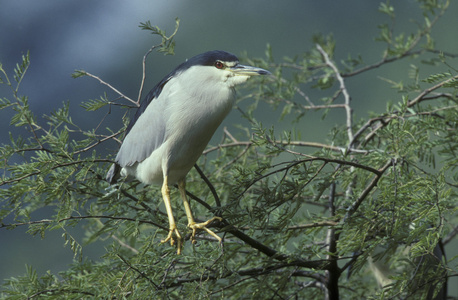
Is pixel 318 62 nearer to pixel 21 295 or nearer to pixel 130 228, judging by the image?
pixel 130 228

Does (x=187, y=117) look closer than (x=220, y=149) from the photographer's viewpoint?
Yes

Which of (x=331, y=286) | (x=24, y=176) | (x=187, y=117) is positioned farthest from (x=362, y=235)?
(x=24, y=176)

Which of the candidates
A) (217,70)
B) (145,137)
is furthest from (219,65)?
(145,137)

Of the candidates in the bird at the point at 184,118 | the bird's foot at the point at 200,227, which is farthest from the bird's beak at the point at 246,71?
the bird's foot at the point at 200,227

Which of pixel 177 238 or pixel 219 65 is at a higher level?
pixel 219 65

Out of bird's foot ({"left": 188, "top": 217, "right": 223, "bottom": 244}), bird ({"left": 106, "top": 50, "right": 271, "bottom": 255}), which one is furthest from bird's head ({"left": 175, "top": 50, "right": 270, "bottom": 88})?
bird's foot ({"left": 188, "top": 217, "right": 223, "bottom": 244})

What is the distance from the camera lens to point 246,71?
3.97 ft

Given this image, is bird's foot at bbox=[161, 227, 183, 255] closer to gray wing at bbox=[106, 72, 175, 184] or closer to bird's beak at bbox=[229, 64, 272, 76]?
gray wing at bbox=[106, 72, 175, 184]

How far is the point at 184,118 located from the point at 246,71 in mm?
171

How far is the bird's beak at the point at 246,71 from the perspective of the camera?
120cm

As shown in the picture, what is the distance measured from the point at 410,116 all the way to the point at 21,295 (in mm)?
981

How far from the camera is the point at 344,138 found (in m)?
1.98

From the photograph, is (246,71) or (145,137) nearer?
(246,71)

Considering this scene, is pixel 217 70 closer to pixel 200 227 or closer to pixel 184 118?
pixel 184 118
